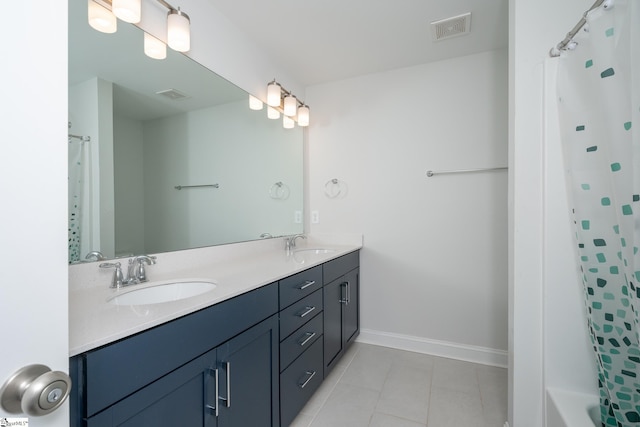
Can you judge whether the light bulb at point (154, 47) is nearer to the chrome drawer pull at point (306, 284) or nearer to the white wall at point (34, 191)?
the white wall at point (34, 191)

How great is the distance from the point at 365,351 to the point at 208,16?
2.62 m

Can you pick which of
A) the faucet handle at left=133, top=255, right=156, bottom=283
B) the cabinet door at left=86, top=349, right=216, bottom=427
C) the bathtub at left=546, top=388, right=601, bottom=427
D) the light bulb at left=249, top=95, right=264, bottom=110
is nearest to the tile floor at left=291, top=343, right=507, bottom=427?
the bathtub at left=546, top=388, right=601, bottom=427

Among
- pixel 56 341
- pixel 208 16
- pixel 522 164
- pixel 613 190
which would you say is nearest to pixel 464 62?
pixel 522 164

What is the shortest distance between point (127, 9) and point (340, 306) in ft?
6.65

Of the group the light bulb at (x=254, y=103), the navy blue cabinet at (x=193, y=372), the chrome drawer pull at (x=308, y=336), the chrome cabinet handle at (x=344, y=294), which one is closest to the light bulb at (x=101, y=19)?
the light bulb at (x=254, y=103)

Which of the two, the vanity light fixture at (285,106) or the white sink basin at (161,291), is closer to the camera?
the white sink basin at (161,291)

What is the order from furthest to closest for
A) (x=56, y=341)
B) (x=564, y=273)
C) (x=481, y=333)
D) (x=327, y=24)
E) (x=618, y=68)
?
1. (x=481, y=333)
2. (x=327, y=24)
3. (x=564, y=273)
4. (x=618, y=68)
5. (x=56, y=341)

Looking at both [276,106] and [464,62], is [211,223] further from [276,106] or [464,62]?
[464,62]

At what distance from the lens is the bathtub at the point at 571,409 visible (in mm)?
1008

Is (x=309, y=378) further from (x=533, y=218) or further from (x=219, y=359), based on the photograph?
(x=533, y=218)

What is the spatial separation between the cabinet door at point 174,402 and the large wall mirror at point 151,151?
64 cm

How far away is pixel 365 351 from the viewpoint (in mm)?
2287

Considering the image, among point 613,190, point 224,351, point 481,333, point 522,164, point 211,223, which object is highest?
point 522,164

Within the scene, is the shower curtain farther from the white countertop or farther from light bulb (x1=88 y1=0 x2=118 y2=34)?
light bulb (x1=88 y1=0 x2=118 y2=34)
